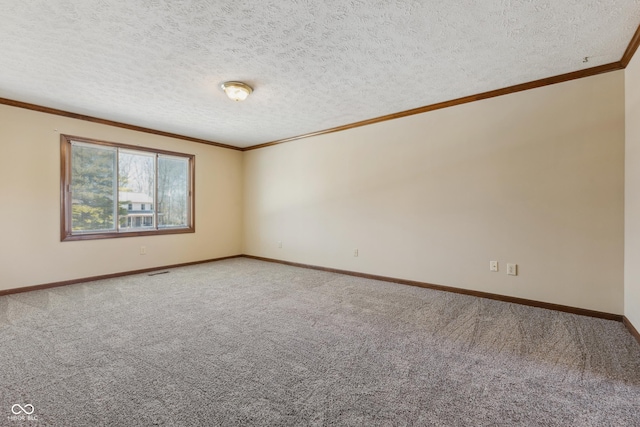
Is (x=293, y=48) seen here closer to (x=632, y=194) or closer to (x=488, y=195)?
(x=488, y=195)

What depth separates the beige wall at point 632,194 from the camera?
2.24 metres

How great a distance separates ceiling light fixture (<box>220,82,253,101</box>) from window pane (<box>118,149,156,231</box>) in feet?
8.33

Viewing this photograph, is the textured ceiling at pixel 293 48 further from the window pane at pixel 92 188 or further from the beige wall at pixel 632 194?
the window pane at pixel 92 188

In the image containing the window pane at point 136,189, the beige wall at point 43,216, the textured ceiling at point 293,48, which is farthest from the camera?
the window pane at point 136,189

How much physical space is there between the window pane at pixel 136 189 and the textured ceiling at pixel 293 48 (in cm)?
108

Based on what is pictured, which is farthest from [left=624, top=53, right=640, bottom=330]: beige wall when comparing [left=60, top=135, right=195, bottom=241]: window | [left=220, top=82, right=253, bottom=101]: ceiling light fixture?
[left=60, top=135, right=195, bottom=241]: window

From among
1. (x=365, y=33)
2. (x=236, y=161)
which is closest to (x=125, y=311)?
(x=365, y=33)

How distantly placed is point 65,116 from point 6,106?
535mm

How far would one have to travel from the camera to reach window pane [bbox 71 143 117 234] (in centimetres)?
396

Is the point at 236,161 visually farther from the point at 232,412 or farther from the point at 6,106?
the point at 232,412

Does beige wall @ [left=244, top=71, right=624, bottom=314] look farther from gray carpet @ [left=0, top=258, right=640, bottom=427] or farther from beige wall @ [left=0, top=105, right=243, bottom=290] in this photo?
beige wall @ [left=0, top=105, right=243, bottom=290]

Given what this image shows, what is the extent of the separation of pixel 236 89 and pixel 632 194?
3.72m

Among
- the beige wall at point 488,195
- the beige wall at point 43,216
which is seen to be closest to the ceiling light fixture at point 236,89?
the beige wall at point 488,195

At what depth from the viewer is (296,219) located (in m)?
5.18
